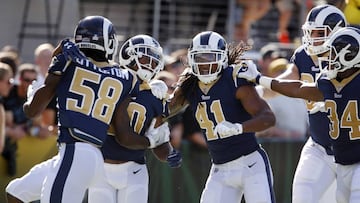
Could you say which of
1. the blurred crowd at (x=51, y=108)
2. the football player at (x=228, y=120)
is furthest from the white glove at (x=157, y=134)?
the blurred crowd at (x=51, y=108)

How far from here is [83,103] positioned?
19.9 feet

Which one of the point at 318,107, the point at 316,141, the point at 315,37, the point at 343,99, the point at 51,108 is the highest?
the point at 315,37

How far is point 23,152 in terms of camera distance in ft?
31.0

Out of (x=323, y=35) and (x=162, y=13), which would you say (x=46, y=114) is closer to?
(x=323, y=35)

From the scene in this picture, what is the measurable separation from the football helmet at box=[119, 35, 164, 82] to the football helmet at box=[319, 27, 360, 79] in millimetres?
1339

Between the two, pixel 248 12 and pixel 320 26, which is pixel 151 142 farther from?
pixel 248 12

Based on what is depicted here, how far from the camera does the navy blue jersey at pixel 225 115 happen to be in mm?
6863

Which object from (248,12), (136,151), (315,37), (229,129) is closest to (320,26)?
(315,37)

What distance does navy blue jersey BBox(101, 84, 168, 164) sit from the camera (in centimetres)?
698

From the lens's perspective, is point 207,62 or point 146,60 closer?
point 207,62

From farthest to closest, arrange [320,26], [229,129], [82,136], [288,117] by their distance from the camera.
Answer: [288,117], [320,26], [229,129], [82,136]

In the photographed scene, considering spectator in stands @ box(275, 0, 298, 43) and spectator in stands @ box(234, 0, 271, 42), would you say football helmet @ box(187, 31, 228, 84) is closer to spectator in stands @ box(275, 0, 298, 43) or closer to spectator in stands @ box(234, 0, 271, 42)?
spectator in stands @ box(234, 0, 271, 42)

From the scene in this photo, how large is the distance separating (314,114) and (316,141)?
8.5 inches

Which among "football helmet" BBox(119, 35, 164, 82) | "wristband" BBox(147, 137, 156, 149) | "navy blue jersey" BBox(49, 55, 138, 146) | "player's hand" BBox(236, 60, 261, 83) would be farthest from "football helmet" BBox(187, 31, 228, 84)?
"navy blue jersey" BBox(49, 55, 138, 146)
